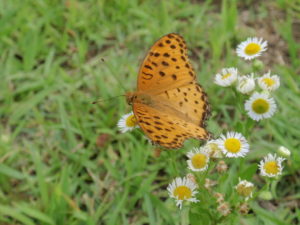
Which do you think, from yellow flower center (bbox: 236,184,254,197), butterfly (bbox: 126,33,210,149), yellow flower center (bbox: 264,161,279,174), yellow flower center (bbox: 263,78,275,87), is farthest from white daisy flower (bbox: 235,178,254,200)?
yellow flower center (bbox: 263,78,275,87)

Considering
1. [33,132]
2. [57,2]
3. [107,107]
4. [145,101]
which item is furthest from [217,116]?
[57,2]

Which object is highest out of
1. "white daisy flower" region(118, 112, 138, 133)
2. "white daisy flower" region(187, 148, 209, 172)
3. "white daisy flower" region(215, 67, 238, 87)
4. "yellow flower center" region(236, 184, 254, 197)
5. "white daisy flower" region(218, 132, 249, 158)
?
"white daisy flower" region(215, 67, 238, 87)

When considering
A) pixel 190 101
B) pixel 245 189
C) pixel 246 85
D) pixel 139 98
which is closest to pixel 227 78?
pixel 246 85

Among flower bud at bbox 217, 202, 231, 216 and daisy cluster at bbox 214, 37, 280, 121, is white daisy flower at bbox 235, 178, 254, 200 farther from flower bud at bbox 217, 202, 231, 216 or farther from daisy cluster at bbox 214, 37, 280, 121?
daisy cluster at bbox 214, 37, 280, 121

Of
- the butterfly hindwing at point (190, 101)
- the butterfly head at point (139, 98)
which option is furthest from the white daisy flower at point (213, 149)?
the butterfly head at point (139, 98)

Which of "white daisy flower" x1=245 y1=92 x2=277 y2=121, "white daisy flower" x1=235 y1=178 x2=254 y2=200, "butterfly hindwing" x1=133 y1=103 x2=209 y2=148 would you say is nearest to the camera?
"butterfly hindwing" x1=133 y1=103 x2=209 y2=148

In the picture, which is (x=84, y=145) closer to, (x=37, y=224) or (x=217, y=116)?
(x=37, y=224)

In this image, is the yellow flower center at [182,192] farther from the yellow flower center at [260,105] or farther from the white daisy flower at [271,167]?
the yellow flower center at [260,105]
